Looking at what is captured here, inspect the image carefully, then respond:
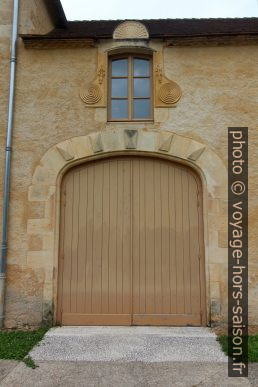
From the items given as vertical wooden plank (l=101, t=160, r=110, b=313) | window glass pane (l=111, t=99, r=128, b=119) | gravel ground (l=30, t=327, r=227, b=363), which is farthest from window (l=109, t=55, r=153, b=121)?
gravel ground (l=30, t=327, r=227, b=363)

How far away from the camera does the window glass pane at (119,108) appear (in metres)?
5.94

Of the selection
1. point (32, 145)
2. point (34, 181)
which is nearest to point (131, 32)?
point (32, 145)

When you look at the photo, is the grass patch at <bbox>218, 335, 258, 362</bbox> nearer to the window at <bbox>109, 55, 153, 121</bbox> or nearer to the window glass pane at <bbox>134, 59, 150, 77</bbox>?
the window at <bbox>109, 55, 153, 121</bbox>

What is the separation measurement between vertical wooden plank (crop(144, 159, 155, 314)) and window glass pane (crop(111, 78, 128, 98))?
4.08 feet

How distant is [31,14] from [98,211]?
3747 mm

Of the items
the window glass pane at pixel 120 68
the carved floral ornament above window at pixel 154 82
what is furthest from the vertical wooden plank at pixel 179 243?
the window glass pane at pixel 120 68

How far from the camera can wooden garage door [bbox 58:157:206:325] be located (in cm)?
549

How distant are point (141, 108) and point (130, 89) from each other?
0.37 metres

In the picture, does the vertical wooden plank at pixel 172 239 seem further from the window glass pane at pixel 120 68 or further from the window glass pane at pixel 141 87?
the window glass pane at pixel 120 68

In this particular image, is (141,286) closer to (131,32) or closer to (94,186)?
(94,186)

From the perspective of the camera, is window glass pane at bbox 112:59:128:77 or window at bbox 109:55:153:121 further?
window glass pane at bbox 112:59:128:77

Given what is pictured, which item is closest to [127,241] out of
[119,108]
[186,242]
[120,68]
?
[186,242]

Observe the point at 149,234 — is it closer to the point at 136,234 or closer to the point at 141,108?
the point at 136,234

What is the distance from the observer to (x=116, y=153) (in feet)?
18.9
